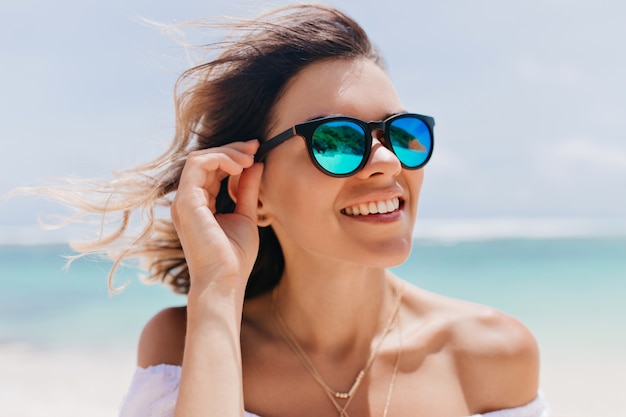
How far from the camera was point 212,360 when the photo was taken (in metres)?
2.38

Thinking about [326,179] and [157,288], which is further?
[157,288]

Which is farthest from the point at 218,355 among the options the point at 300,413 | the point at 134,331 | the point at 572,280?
the point at 572,280

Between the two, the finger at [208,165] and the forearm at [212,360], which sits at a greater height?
the finger at [208,165]

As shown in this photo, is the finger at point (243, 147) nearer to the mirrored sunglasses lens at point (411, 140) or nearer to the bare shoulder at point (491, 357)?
the mirrored sunglasses lens at point (411, 140)

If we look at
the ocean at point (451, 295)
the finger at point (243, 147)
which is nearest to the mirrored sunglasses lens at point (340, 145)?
the finger at point (243, 147)

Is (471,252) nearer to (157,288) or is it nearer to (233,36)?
(157,288)

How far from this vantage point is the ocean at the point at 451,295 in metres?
7.25

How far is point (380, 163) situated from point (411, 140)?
0.74ft

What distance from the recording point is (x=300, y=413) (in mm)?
2932

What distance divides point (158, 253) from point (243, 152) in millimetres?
953

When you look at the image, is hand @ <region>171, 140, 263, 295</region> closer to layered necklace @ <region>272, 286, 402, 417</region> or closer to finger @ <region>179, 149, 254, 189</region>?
finger @ <region>179, 149, 254, 189</region>

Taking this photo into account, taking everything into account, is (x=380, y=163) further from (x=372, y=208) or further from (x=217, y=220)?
(x=217, y=220)

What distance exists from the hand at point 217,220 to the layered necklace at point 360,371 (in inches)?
26.2

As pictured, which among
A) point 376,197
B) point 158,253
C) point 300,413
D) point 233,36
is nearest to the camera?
point 376,197
